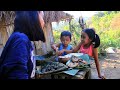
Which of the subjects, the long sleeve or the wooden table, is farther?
the wooden table

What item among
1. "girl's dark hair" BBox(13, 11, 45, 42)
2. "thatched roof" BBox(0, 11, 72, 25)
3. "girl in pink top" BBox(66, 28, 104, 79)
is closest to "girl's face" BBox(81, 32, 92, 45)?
"girl in pink top" BBox(66, 28, 104, 79)

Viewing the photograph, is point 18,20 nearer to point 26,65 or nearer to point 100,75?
point 26,65

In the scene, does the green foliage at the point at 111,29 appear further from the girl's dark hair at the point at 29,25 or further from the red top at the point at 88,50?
the girl's dark hair at the point at 29,25

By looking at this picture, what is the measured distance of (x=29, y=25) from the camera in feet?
3.68

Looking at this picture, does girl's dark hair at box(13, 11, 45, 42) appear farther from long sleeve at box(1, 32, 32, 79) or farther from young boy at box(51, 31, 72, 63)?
young boy at box(51, 31, 72, 63)

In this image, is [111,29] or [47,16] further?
[47,16]

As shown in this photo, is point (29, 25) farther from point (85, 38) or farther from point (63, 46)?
point (63, 46)

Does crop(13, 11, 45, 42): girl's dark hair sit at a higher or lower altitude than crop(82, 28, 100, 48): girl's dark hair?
higher

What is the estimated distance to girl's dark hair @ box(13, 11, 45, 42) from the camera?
3.63 feet

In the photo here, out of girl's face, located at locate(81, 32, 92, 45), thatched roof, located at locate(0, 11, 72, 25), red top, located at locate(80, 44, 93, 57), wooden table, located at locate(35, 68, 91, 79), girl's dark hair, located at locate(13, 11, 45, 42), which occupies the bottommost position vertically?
wooden table, located at locate(35, 68, 91, 79)

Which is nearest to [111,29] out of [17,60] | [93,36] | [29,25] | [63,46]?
[93,36]

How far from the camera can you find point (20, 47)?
102cm

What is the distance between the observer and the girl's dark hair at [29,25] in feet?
3.63
